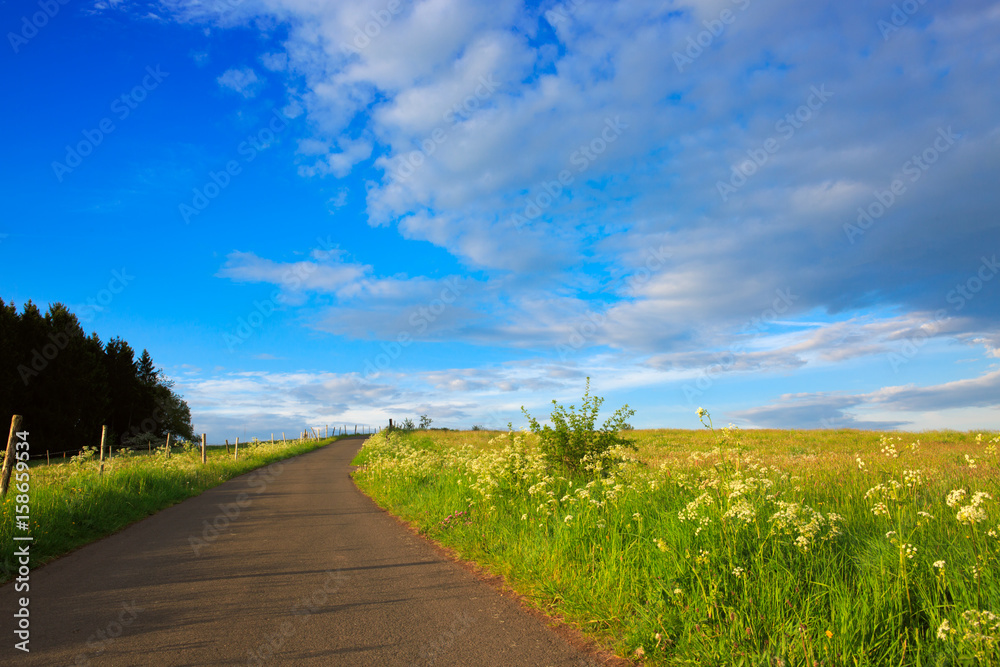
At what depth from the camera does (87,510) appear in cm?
1027

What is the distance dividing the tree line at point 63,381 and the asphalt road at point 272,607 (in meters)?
34.7

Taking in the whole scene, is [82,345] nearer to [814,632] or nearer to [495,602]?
[495,602]

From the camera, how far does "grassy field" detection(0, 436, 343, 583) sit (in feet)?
27.0

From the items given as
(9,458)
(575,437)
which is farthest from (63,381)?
(575,437)

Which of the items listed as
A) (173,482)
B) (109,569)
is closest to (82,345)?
(173,482)

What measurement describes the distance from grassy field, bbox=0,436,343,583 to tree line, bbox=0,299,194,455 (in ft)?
81.3

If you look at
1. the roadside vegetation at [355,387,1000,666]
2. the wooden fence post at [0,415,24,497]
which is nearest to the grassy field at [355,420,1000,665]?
the roadside vegetation at [355,387,1000,666]

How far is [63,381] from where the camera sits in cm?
4103

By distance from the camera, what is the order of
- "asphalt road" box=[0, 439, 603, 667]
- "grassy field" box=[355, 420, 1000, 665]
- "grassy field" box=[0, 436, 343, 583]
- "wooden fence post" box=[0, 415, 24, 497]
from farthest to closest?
1. "wooden fence post" box=[0, 415, 24, 497]
2. "grassy field" box=[0, 436, 343, 583]
3. "asphalt road" box=[0, 439, 603, 667]
4. "grassy field" box=[355, 420, 1000, 665]

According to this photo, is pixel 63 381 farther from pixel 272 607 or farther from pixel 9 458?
pixel 272 607

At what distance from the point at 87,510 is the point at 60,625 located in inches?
256

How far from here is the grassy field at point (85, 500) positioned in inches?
324

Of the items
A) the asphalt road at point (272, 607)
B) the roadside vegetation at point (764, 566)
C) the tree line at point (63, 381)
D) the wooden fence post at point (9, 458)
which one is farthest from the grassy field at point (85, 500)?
the tree line at point (63, 381)

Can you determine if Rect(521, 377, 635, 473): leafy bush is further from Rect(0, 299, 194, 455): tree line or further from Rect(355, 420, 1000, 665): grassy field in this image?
Rect(0, 299, 194, 455): tree line
